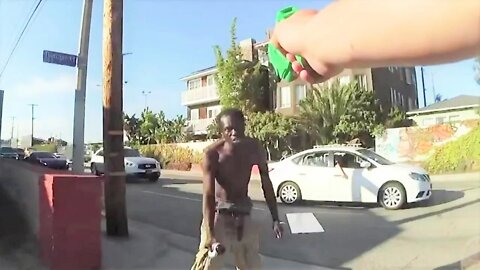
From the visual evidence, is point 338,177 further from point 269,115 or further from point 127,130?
point 127,130

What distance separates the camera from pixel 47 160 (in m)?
5.96

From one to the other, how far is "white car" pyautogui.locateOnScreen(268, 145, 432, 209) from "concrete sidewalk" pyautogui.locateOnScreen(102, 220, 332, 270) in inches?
34.2

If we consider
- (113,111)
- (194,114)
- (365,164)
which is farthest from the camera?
(365,164)

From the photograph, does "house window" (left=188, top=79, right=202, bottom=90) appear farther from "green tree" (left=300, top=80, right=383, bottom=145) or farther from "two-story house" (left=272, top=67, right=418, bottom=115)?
"green tree" (left=300, top=80, right=383, bottom=145)

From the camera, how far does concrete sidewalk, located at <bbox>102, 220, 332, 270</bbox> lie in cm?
405

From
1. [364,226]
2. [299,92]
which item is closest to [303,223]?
[364,226]

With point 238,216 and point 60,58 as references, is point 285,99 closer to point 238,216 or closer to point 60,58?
point 238,216

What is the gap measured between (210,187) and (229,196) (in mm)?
112

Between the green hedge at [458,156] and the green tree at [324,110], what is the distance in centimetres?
178

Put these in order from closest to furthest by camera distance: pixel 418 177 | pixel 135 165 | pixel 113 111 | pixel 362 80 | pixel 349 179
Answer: pixel 362 80
pixel 113 111
pixel 135 165
pixel 349 179
pixel 418 177

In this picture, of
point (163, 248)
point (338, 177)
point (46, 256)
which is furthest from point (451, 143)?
point (46, 256)

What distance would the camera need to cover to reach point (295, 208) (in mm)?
5281

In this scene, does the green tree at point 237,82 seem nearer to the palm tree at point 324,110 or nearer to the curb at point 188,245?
the palm tree at point 324,110

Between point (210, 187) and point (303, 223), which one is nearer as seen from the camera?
point (210, 187)
